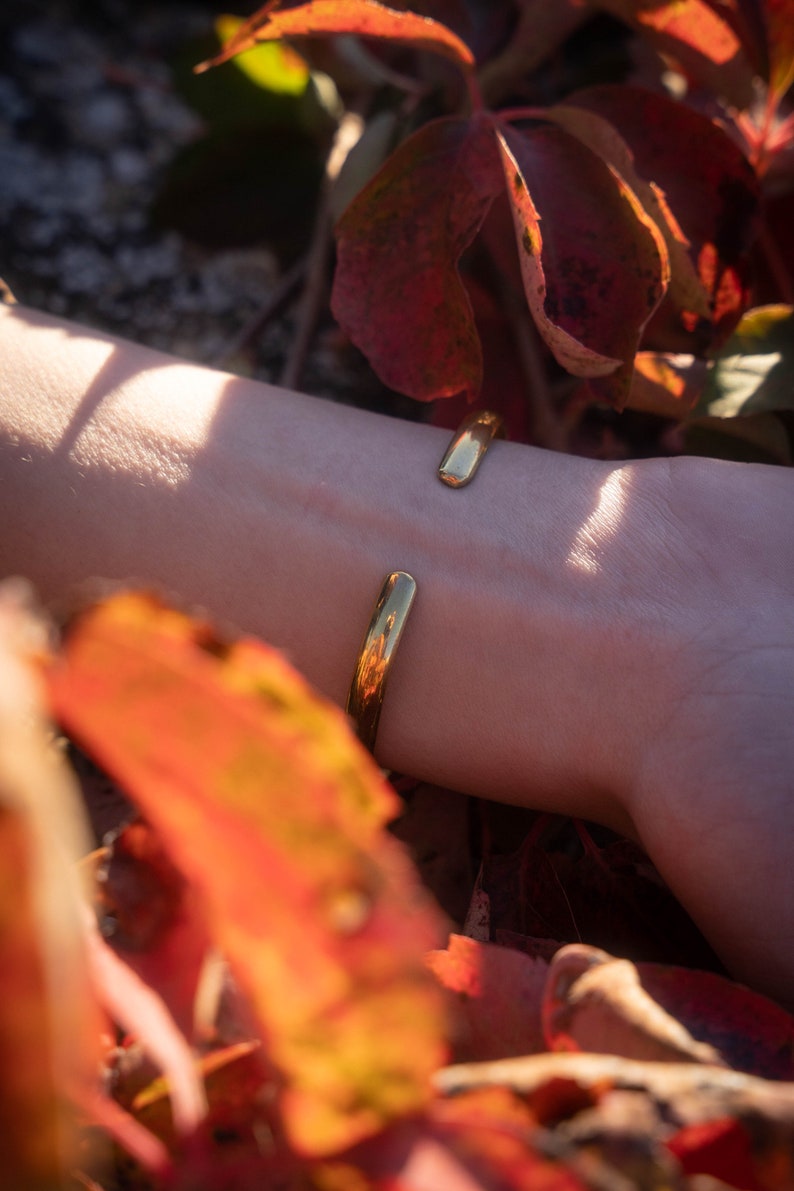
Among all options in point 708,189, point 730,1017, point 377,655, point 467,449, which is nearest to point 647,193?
point 708,189

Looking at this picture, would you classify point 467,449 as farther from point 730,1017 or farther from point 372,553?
point 730,1017

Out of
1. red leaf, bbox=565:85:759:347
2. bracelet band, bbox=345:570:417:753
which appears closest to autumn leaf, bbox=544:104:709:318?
red leaf, bbox=565:85:759:347

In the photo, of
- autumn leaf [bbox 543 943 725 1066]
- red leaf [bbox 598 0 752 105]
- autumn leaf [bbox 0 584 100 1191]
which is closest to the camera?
autumn leaf [bbox 0 584 100 1191]

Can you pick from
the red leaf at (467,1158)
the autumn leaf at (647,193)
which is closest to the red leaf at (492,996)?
the red leaf at (467,1158)

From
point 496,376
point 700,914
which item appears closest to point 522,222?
point 496,376

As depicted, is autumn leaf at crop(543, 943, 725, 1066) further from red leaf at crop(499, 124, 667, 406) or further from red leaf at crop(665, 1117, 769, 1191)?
red leaf at crop(499, 124, 667, 406)

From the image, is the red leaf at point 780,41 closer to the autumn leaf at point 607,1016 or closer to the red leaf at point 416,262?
the red leaf at point 416,262

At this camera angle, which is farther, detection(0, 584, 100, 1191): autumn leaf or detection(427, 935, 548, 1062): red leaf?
detection(427, 935, 548, 1062): red leaf
